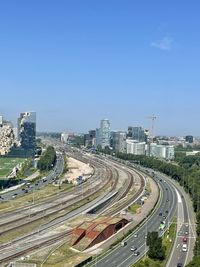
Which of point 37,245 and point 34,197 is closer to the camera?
point 37,245

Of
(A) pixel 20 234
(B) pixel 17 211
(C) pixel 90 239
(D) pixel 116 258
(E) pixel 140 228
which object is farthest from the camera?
(B) pixel 17 211

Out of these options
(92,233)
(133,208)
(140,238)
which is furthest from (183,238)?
(133,208)

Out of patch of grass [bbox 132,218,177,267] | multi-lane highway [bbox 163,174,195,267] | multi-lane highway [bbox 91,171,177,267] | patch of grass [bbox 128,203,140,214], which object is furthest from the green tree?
patch of grass [bbox 128,203,140,214]

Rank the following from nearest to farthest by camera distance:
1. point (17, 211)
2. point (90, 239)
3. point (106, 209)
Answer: point (90, 239) < point (17, 211) < point (106, 209)

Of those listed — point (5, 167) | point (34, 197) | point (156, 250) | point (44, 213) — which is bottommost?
point (44, 213)

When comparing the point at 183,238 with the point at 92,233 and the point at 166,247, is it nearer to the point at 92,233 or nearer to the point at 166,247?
the point at 166,247

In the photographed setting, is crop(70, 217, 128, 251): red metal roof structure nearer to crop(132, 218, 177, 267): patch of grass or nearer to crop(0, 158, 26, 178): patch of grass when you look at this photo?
crop(132, 218, 177, 267): patch of grass

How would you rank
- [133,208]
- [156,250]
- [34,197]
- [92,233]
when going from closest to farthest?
[156,250] < [92,233] < [133,208] < [34,197]

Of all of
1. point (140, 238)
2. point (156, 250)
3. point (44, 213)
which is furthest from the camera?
point (44, 213)

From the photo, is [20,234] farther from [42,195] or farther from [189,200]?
[189,200]

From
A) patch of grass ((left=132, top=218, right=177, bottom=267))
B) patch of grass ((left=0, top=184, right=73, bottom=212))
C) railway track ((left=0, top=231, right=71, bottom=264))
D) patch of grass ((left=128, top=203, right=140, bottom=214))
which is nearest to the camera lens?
patch of grass ((left=132, top=218, right=177, bottom=267))

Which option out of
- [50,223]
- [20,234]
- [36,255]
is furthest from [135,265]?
[50,223]
